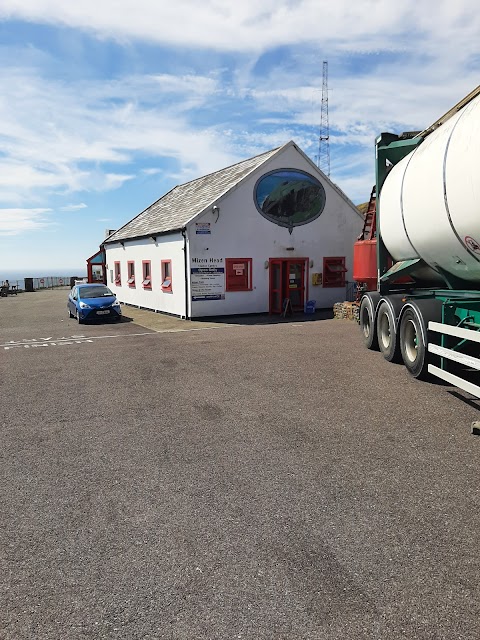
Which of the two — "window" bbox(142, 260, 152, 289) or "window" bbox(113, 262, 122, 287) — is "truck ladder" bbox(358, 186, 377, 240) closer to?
"window" bbox(142, 260, 152, 289)

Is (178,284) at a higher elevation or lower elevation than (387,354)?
higher

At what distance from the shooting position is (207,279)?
Answer: 18.5 meters

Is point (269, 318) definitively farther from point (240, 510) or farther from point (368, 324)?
point (240, 510)

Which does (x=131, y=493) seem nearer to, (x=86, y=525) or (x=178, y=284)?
(x=86, y=525)

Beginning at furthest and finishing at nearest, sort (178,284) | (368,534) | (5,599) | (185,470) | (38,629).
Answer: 1. (178,284)
2. (185,470)
3. (368,534)
4. (5,599)
5. (38,629)

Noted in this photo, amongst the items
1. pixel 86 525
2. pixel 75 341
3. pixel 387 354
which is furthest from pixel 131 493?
pixel 75 341

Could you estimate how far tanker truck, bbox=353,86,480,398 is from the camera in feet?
21.9

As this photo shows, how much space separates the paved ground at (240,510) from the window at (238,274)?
1076cm

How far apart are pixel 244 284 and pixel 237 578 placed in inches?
646

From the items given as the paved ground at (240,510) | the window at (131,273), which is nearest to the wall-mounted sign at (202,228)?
the window at (131,273)

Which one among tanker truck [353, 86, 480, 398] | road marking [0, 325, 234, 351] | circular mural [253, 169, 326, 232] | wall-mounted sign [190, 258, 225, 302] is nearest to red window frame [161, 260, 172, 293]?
wall-mounted sign [190, 258, 225, 302]

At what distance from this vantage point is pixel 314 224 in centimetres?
2048

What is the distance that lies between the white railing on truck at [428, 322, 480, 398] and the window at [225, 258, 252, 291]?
11.7 metres

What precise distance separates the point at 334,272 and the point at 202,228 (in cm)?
653
